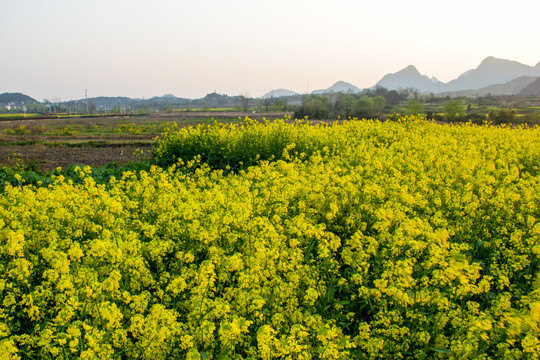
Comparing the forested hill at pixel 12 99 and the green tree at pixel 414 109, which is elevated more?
the forested hill at pixel 12 99

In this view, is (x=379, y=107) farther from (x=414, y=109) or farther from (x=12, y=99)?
(x=12, y=99)

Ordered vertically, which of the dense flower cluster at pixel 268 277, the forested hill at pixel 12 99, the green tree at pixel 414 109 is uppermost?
the forested hill at pixel 12 99

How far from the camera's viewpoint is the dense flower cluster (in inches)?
100

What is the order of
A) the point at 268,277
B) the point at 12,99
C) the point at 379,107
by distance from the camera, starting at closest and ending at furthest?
1. the point at 268,277
2. the point at 379,107
3. the point at 12,99

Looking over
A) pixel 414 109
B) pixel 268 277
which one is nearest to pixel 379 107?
pixel 414 109

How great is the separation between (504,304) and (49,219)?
14.2 ft

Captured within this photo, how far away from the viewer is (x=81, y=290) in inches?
113

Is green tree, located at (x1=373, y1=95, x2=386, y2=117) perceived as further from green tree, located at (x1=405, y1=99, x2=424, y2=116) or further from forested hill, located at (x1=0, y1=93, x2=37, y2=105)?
forested hill, located at (x1=0, y1=93, x2=37, y2=105)

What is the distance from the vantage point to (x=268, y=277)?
3475mm

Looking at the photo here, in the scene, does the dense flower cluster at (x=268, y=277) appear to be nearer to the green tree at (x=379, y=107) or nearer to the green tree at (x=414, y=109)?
the green tree at (x=414, y=109)

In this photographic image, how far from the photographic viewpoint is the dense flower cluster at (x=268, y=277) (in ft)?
8.37

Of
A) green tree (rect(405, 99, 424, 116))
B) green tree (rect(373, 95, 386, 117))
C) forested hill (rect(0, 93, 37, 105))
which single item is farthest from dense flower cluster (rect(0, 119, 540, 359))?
forested hill (rect(0, 93, 37, 105))

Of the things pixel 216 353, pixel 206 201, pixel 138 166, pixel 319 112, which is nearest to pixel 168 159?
pixel 138 166

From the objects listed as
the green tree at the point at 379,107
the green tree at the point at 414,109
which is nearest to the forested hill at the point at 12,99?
the green tree at the point at 379,107
